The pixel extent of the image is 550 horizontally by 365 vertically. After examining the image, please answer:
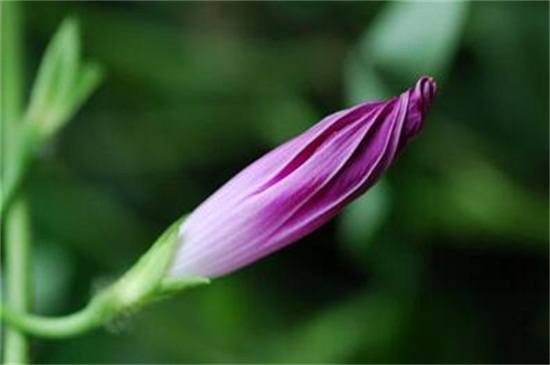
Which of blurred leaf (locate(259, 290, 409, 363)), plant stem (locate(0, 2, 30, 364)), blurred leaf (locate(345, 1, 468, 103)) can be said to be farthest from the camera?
blurred leaf (locate(259, 290, 409, 363))

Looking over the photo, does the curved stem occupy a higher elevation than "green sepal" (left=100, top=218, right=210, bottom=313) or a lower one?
lower

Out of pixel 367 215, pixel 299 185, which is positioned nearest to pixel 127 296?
pixel 299 185

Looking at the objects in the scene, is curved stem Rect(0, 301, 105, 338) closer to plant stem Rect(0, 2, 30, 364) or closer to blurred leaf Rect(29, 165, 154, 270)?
plant stem Rect(0, 2, 30, 364)

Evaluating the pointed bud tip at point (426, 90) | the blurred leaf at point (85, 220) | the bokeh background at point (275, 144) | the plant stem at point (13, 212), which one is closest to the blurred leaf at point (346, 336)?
the bokeh background at point (275, 144)

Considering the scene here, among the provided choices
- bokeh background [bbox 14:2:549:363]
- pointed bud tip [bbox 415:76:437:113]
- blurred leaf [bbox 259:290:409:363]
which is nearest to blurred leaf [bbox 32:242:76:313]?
bokeh background [bbox 14:2:549:363]

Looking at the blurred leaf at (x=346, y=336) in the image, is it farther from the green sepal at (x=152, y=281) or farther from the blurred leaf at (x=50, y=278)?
the green sepal at (x=152, y=281)

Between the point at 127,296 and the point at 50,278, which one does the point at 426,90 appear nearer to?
the point at 127,296
